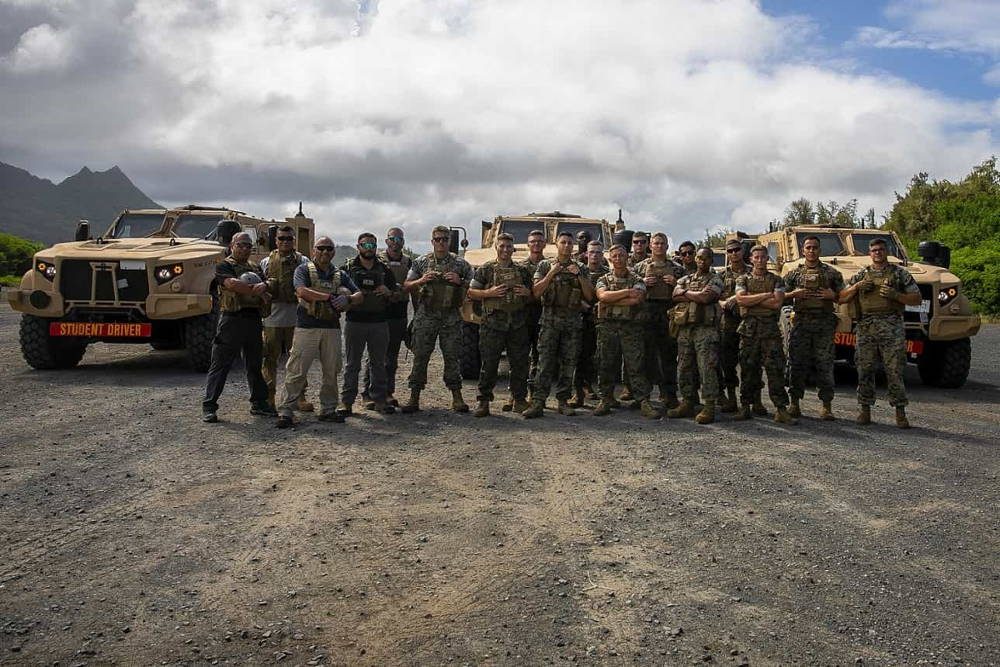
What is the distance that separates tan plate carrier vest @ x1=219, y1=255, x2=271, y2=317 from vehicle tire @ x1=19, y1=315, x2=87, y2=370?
3.26 metres

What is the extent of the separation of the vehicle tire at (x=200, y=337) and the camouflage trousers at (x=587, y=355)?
12.9 feet

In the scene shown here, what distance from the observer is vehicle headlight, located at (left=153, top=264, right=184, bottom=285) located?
902 centimetres

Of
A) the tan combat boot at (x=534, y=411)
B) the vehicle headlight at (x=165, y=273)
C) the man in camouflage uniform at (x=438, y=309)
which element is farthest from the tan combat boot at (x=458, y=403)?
the vehicle headlight at (x=165, y=273)

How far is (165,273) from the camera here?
9039mm

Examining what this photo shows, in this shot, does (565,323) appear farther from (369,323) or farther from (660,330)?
(369,323)

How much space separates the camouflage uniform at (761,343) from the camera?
7035mm

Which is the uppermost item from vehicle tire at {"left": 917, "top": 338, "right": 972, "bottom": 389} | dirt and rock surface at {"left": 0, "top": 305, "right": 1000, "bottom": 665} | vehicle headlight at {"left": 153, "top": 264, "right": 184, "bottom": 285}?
vehicle headlight at {"left": 153, "top": 264, "right": 184, "bottom": 285}

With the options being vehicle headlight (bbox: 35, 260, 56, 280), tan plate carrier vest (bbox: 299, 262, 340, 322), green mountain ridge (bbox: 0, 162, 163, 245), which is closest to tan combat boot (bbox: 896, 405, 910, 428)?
tan plate carrier vest (bbox: 299, 262, 340, 322)

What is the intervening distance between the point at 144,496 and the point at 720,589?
293 centimetres

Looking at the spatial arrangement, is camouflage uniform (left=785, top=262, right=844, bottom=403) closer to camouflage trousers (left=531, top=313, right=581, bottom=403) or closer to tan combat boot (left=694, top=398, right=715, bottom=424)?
tan combat boot (left=694, top=398, right=715, bottom=424)

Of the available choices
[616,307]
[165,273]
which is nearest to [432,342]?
[616,307]

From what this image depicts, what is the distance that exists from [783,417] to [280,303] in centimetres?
407

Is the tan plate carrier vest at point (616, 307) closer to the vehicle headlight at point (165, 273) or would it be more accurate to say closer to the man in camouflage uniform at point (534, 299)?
the man in camouflage uniform at point (534, 299)

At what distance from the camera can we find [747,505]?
448 cm
